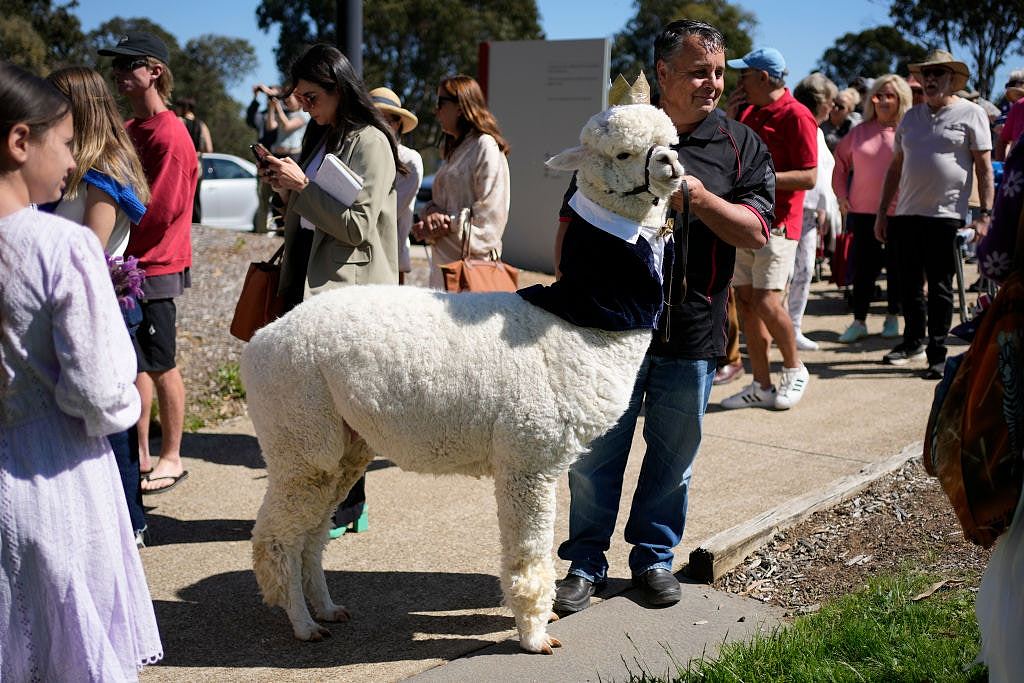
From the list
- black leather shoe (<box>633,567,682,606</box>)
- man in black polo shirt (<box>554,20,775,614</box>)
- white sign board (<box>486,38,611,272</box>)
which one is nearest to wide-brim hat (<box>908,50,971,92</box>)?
man in black polo shirt (<box>554,20,775,614</box>)

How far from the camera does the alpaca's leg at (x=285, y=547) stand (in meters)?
3.68

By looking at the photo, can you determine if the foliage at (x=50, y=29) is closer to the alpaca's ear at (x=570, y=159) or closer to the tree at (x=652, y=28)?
the tree at (x=652, y=28)

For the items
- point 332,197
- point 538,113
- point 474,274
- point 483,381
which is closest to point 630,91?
point 483,381

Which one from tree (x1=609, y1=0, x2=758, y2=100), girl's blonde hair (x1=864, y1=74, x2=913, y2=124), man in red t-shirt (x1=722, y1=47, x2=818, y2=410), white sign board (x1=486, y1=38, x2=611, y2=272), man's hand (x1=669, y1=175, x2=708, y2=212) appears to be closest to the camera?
man's hand (x1=669, y1=175, x2=708, y2=212)

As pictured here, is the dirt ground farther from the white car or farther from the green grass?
the white car

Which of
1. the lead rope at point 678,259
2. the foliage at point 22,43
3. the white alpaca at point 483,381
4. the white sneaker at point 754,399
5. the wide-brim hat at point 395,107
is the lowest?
the white sneaker at point 754,399

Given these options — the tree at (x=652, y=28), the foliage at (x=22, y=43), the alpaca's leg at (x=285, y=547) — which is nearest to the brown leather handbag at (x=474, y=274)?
the alpaca's leg at (x=285, y=547)

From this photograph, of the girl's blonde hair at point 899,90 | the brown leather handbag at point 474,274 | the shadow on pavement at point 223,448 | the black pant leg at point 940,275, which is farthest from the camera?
the girl's blonde hair at point 899,90

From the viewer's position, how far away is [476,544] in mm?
4695

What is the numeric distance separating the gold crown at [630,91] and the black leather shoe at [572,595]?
75.4 inches

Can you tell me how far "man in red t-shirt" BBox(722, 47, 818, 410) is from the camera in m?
6.71

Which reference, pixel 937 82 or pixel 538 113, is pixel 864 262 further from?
pixel 538 113

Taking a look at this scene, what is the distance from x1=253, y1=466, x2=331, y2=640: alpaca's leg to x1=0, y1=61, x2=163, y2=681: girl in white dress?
1295mm

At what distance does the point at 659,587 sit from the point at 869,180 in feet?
21.8
